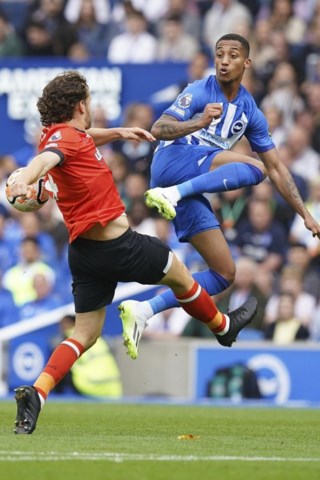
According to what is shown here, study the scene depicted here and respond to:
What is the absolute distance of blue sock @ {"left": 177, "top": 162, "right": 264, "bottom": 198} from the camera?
33.4 ft

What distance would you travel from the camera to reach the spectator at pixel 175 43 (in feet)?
63.0

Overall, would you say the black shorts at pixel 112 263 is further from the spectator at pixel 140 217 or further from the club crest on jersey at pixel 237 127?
the spectator at pixel 140 217

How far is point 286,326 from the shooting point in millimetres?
15922

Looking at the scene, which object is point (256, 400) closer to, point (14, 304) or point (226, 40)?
point (14, 304)

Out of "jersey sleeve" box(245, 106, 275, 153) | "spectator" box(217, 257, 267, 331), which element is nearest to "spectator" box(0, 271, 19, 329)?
"spectator" box(217, 257, 267, 331)

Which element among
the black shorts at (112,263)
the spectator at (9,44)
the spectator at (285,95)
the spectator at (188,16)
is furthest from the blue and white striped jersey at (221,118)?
the spectator at (9,44)

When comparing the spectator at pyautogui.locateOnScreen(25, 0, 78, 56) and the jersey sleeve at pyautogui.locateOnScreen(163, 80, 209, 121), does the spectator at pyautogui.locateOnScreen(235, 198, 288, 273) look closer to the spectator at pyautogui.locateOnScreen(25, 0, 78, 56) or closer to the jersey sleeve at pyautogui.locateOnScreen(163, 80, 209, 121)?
the spectator at pyautogui.locateOnScreen(25, 0, 78, 56)

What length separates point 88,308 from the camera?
9312 millimetres

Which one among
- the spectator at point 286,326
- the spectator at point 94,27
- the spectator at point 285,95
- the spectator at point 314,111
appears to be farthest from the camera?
the spectator at point 94,27

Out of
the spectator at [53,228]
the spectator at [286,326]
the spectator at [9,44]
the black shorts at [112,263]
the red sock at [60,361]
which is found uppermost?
the spectator at [9,44]

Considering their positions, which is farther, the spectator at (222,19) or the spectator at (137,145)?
the spectator at (222,19)

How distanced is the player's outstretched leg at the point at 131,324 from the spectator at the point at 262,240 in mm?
6841

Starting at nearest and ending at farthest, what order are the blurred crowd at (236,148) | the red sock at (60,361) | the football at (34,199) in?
the red sock at (60,361) < the football at (34,199) < the blurred crowd at (236,148)

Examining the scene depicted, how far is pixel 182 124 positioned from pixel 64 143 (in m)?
1.31
